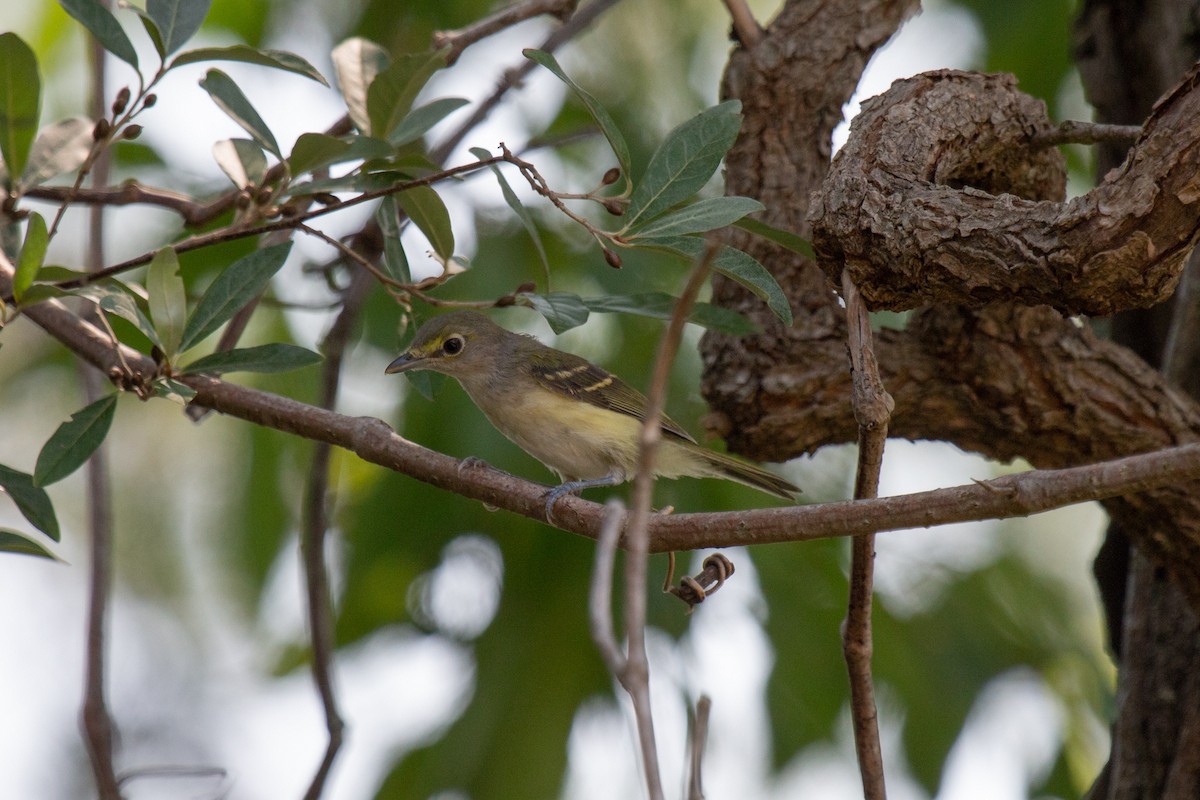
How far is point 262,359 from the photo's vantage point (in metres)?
2.95

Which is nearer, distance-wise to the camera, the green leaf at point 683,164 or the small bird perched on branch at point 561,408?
the green leaf at point 683,164

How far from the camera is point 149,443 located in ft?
21.4

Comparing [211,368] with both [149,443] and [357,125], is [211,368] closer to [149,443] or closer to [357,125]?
[357,125]

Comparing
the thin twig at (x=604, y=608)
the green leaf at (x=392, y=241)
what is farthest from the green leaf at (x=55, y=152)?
the thin twig at (x=604, y=608)

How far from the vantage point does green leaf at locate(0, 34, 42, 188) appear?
9.45 feet

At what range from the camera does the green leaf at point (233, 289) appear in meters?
2.88

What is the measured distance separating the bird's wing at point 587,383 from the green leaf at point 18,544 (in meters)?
2.27

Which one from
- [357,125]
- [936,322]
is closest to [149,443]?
[357,125]

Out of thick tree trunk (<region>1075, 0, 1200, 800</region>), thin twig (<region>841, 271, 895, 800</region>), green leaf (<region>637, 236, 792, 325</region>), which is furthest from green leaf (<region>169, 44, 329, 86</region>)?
thick tree trunk (<region>1075, 0, 1200, 800</region>)

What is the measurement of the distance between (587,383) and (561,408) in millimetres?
160

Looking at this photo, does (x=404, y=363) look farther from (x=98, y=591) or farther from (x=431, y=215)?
(x=98, y=591)

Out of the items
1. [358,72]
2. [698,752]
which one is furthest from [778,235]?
[698,752]

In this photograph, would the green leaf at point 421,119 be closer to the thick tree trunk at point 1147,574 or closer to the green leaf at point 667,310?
the green leaf at point 667,310

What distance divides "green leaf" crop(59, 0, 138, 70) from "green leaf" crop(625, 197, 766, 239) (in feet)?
4.30
